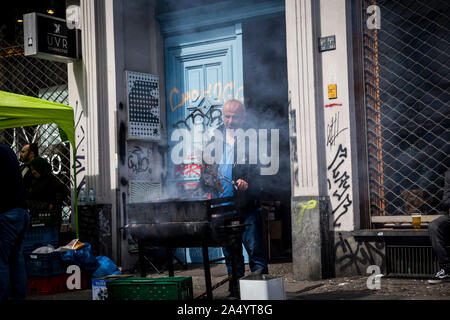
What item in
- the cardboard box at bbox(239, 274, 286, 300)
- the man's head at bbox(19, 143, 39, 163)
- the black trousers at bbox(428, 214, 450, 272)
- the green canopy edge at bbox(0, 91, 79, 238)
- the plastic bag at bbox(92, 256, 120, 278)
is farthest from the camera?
the man's head at bbox(19, 143, 39, 163)

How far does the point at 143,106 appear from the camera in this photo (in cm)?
866

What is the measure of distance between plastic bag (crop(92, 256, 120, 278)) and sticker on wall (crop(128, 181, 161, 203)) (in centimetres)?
115

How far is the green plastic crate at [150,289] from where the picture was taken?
4.81 metres

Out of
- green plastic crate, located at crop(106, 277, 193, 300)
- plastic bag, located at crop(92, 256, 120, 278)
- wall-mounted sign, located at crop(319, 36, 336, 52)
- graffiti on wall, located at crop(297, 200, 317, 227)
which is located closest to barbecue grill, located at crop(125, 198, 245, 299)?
green plastic crate, located at crop(106, 277, 193, 300)

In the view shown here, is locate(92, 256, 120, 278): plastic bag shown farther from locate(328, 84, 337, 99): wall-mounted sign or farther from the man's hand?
locate(328, 84, 337, 99): wall-mounted sign

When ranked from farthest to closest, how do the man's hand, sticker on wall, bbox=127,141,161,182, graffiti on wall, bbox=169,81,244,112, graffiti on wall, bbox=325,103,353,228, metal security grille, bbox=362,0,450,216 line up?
sticker on wall, bbox=127,141,161,182 → graffiti on wall, bbox=169,81,244,112 → graffiti on wall, bbox=325,103,353,228 → metal security grille, bbox=362,0,450,216 → the man's hand

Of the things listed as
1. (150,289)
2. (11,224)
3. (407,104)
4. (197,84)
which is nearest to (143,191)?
(197,84)

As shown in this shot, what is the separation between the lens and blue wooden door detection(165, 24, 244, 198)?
831 cm

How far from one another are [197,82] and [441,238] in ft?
14.1

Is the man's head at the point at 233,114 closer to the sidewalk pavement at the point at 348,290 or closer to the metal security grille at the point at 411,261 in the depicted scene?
the sidewalk pavement at the point at 348,290

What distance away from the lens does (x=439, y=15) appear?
666 cm

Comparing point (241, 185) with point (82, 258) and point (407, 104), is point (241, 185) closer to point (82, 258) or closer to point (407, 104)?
point (407, 104)

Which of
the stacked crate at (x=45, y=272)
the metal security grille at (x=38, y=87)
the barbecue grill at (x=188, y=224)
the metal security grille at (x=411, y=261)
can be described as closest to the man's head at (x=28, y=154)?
the metal security grille at (x=38, y=87)

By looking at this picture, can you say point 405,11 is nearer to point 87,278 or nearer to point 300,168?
point 300,168
